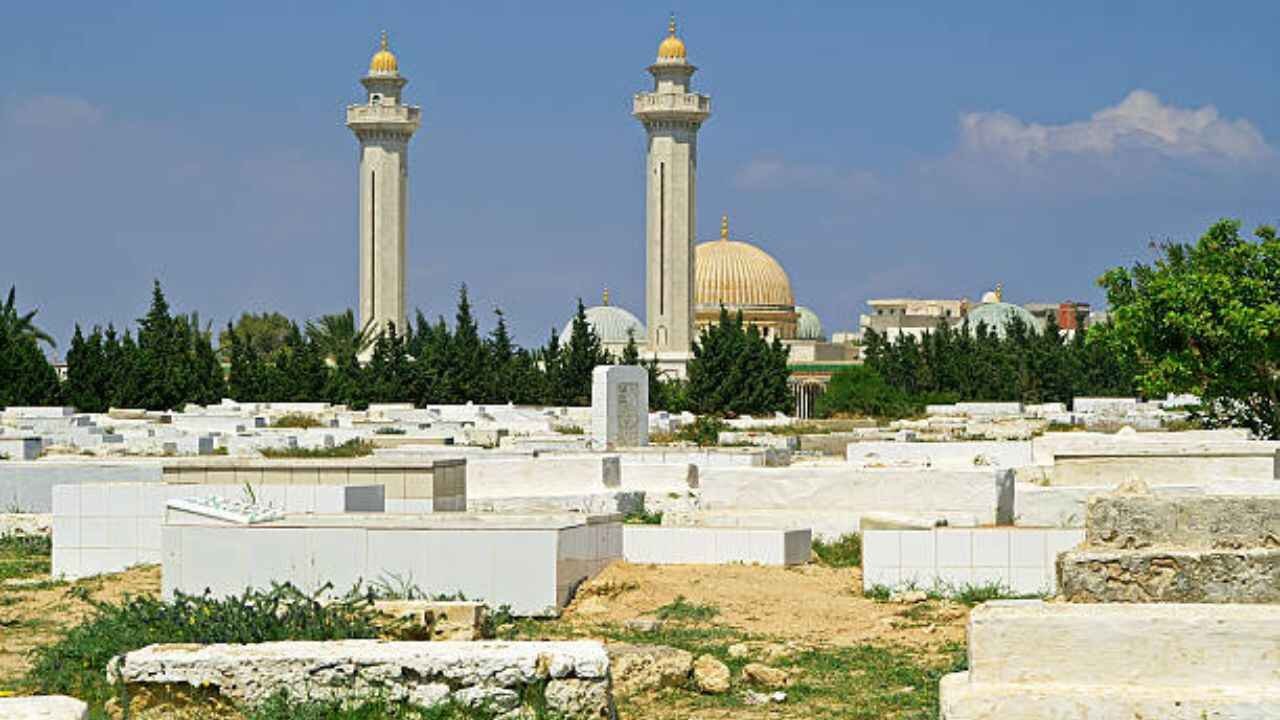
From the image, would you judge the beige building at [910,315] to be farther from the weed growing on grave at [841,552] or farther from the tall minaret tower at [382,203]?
the weed growing on grave at [841,552]

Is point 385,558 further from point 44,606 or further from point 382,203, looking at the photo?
point 382,203

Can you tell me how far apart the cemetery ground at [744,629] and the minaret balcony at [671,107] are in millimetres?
65977

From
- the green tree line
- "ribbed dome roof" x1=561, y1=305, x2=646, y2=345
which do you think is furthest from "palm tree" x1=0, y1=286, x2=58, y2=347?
"ribbed dome roof" x1=561, y1=305, x2=646, y2=345

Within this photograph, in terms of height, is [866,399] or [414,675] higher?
[866,399]

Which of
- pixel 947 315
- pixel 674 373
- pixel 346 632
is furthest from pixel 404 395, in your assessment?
pixel 947 315

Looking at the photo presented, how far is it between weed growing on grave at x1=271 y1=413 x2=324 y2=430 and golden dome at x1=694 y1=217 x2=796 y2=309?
2445 inches

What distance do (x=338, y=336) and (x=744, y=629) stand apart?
67.0 meters

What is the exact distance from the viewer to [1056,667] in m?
7.39

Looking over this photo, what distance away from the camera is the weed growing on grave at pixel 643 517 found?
19.0 metres

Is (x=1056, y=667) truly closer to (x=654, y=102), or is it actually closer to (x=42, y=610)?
(x=42, y=610)

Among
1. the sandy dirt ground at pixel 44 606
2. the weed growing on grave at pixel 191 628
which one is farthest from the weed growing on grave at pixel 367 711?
the sandy dirt ground at pixel 44 606

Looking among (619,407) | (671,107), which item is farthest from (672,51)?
(619,407)

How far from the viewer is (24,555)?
59.0 ft

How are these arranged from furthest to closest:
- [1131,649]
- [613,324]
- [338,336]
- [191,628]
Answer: [613,324] → [338,336] → [191,628] → [1131,649]
